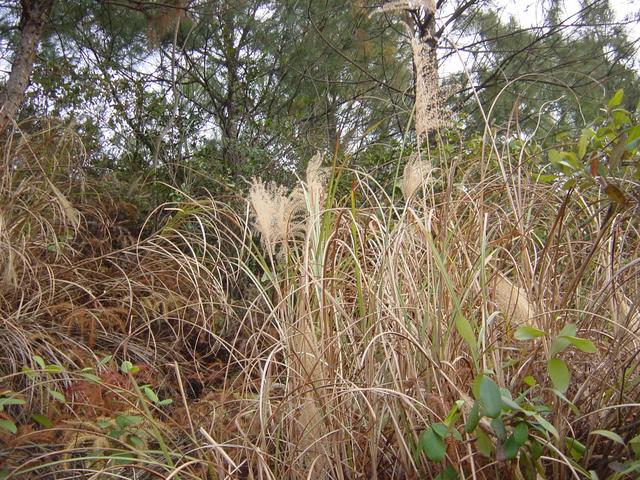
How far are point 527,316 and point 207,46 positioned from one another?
206 inches

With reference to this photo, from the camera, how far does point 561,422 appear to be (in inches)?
56.6

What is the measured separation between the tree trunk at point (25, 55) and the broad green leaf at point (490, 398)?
3.72 m

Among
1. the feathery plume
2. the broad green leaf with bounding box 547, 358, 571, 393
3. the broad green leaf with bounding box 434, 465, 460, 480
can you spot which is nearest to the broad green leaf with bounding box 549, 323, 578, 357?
the broad green leaf with bounding box 547, 358, 571, 393

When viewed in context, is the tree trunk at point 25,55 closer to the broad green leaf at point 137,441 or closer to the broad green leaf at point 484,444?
the broad green leaf at point 137,441

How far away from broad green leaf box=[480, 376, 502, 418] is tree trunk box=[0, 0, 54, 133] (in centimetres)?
372

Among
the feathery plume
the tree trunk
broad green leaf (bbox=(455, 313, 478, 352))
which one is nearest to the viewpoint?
broad green leaf (bbox=(455, 313, 478, 352))

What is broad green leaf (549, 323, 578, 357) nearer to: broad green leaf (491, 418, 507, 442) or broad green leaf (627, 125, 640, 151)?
broad green leaf (491, 418, 507, 442)

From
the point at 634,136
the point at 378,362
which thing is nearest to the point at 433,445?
the point at 378,362

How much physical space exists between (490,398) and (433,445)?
166mm

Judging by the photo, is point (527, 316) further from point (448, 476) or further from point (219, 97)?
point (219, 97)

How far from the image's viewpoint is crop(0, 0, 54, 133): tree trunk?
4000mm

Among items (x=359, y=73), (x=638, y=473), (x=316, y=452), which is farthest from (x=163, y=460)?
(x=359, y=73)

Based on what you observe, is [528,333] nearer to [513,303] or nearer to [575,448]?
[575,448]

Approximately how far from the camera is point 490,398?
45.3 inches
